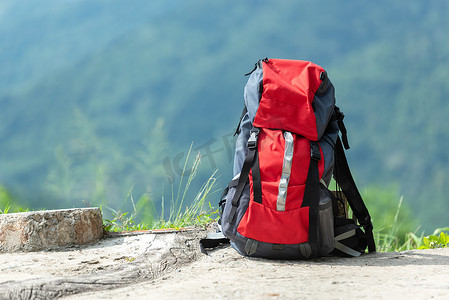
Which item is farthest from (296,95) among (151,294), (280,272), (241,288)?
(151,294)

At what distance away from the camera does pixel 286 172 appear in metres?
2.35

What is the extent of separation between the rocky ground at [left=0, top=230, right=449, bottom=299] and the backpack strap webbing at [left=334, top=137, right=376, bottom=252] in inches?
6.8

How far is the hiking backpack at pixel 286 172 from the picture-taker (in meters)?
2.35

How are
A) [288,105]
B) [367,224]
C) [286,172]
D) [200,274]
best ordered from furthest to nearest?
[367,224] < [288,105] < [286,172] < [200,274]

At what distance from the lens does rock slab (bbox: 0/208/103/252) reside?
296 cm

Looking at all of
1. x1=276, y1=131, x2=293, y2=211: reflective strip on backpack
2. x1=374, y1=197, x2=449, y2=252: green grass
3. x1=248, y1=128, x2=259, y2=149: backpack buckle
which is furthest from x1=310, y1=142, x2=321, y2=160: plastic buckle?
x1=374, y1=197, x2=449, y2=252: green grass

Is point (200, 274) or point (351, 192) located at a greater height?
point (351, 192)

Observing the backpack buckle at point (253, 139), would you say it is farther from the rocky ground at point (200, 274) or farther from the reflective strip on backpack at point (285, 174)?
the rocky ground at point (200, 274)

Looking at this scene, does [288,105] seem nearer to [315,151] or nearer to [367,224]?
[315,151]

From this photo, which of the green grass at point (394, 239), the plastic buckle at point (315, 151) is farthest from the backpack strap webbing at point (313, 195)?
the green grass at point (394, 239)

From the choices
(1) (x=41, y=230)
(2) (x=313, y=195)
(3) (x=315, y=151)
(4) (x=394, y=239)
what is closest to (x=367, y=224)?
(2) (x=313, y=195)

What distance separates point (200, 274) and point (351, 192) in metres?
1.09

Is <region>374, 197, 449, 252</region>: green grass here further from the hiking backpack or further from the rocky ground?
the hiking backpack

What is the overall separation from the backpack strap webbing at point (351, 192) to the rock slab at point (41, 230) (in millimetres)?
1764
